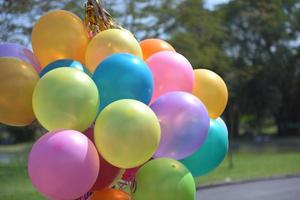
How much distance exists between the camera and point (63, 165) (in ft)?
12.2

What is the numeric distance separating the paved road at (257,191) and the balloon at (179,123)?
23.9 feet

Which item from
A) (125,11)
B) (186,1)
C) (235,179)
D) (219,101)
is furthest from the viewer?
(186,1)

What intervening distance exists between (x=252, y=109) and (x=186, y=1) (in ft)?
90.1

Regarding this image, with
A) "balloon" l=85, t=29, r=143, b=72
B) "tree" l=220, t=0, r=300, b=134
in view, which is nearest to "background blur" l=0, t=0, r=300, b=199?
"tree" l=220, t=0, r=300, b=134

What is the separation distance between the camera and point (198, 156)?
14.9ft

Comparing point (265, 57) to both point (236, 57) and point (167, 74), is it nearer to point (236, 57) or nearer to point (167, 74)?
point (236, 57)

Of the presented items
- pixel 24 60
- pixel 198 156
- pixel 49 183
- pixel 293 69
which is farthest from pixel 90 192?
pixel 293 69

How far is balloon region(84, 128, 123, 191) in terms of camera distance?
4.16 meters

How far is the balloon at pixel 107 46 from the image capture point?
4.34 m

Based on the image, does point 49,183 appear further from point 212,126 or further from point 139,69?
point 212,126

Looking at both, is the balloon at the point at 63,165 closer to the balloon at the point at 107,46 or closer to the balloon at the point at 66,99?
the balloon at the point at 66,99

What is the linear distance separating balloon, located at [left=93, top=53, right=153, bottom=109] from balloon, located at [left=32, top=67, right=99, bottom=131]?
16cm

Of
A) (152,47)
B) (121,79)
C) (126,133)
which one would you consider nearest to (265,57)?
(152,47)

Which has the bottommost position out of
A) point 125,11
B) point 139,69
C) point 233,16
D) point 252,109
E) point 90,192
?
point 252,109
